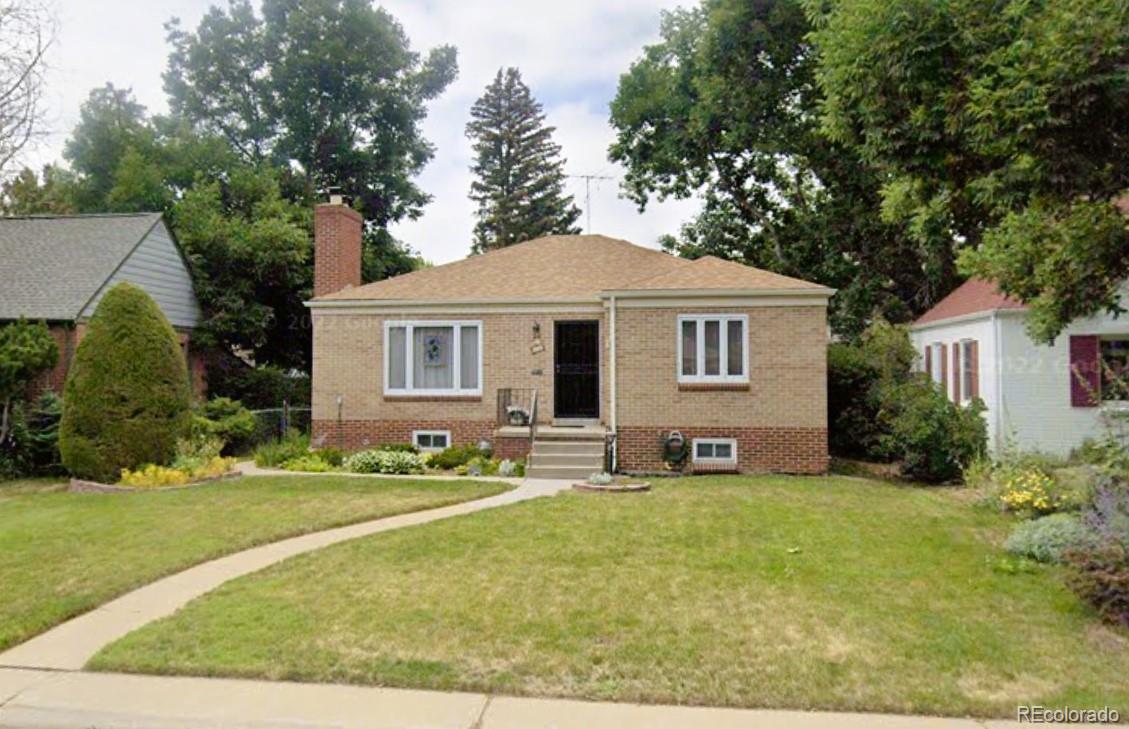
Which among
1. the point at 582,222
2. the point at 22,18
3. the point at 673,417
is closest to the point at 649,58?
the point at 673,417

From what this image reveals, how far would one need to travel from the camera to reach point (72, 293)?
593 inches

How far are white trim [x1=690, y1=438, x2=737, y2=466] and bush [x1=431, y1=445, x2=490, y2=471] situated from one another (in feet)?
13.3

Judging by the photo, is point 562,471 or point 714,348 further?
point 714,348

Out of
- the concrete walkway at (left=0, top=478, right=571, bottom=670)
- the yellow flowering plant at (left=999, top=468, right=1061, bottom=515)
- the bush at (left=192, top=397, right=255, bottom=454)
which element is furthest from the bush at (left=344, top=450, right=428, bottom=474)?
the yellow flowering plant at (left=999, top=468, right=1061, bottom=515)

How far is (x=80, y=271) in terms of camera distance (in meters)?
15.8

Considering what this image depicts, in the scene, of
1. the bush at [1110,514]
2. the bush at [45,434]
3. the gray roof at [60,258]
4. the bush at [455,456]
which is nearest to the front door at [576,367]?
the bush at [455,456]

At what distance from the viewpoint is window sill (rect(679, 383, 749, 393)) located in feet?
42.8

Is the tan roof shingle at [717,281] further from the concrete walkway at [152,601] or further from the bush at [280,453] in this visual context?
the bush at [280,453]

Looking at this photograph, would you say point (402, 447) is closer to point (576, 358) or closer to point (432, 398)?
point (432, 398)

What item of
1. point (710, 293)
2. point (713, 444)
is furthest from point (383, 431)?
point (710, 293)

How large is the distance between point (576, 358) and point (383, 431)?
436cm

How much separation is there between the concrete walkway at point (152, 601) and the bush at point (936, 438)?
8388 millimetres

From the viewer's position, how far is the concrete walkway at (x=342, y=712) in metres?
3.81

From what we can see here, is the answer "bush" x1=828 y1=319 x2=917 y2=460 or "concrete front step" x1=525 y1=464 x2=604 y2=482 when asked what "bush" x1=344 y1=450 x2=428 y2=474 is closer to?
"concrete front step" x1=525 y1=464 x2=604 y2=482
